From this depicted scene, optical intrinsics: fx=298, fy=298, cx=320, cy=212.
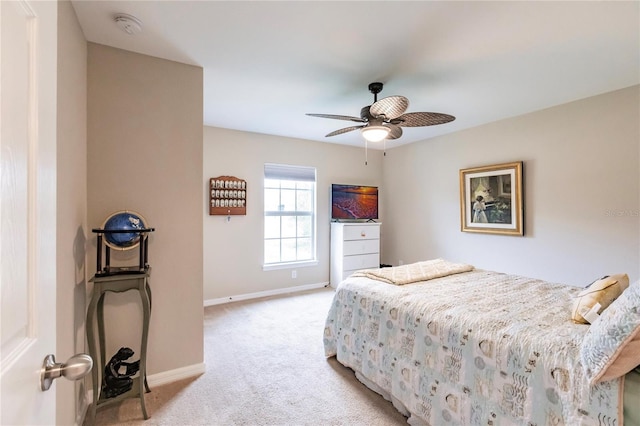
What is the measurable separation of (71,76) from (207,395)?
220 cm

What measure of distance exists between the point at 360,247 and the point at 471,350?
333cm

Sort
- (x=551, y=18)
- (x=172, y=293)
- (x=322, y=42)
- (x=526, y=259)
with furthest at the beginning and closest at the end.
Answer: (x=526, y=259) → (x=172, y=293) → (x=322, y=42) → (x=551, y=18)

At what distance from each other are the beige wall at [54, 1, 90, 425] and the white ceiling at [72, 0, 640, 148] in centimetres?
29

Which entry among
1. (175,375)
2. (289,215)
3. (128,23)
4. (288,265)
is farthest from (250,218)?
(128,23)

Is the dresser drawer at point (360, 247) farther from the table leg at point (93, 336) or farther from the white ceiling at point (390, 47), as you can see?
the table leg at point (93, 336)

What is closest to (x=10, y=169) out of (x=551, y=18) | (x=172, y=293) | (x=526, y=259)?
(x=172, y=293)

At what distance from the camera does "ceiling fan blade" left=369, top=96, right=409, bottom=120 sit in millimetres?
2189

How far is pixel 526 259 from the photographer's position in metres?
3.61

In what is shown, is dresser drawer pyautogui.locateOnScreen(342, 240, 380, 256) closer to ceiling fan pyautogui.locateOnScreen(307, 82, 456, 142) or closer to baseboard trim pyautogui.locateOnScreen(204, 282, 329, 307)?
baseboard trim pyautogui.locateOnScreen(204, 282, 329, 307)

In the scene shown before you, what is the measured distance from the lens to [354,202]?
519 cm

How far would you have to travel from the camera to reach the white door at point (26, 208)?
A: 19.6 inches

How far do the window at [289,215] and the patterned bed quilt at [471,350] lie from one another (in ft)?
7.40

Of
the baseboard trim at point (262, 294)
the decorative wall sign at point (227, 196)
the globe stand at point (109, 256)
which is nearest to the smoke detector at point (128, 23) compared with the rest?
the globe stand at point (109, 256)

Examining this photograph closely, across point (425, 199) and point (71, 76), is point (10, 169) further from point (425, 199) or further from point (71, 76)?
point (425, 199)
